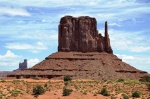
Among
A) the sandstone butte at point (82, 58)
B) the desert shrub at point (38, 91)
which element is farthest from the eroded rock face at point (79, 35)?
the desert shrub at point (38, 91)

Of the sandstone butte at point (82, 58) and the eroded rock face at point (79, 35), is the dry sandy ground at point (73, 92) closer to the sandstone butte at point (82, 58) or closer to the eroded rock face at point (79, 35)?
the sandstone butte at point (82, 58)

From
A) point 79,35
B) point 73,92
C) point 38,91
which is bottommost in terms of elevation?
point 73,92

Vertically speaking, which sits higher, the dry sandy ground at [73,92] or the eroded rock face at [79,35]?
the eroded rock face at [79,35]

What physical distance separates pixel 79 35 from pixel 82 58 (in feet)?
41.7

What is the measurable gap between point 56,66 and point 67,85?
45360 millimetres

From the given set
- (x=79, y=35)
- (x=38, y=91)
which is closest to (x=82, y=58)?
(x=79, y=35)

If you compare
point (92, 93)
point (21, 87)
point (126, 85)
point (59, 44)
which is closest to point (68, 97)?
point (92, 93)

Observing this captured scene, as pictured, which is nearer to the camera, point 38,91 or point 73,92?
point 38,91

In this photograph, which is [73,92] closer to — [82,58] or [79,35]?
[82,58]

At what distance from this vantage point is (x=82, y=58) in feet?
432

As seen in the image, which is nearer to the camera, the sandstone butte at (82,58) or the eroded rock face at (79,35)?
the sandstone butte at (82,58)

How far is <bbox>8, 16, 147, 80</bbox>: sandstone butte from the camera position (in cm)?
12214

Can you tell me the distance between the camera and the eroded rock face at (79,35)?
461 ft

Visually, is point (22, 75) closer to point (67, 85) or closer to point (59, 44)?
point (59, 44)
